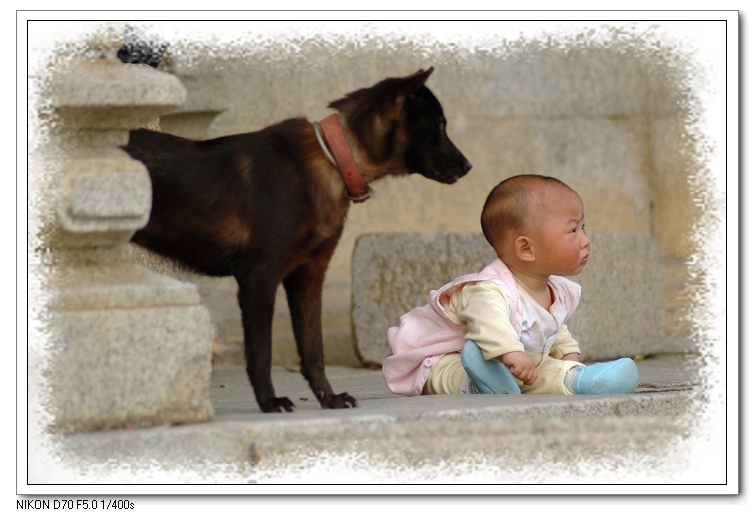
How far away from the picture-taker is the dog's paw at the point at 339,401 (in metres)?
3.17

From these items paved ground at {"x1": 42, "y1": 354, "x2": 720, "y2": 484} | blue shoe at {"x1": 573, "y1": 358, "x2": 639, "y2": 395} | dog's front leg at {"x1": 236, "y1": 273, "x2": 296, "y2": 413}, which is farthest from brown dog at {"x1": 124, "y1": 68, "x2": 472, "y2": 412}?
blue shoe at {"x1": 573, "y1": 358, "x2": 639, "y2": 395}

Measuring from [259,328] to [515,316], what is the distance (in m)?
0.88

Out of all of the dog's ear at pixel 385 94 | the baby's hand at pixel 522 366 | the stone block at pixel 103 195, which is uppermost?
the dog's ear at pixel 385 94

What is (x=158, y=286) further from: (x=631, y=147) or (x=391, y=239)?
(x=631, y=147)

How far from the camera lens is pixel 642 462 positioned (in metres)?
2.78

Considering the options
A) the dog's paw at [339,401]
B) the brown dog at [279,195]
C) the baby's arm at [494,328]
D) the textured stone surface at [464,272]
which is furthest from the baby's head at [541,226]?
the textured stone surface at [464,272]

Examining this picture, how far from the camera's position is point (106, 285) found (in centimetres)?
271

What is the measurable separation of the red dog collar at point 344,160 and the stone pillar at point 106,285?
63 centimetres

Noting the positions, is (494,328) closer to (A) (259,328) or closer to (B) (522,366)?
(B) (522,366)

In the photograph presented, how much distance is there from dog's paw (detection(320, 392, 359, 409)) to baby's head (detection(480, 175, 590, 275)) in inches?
33.3

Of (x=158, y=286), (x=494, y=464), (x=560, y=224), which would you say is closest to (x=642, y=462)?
(x=494, y=464)

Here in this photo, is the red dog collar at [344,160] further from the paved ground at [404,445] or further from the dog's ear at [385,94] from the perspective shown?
the paved ground at [404,445]

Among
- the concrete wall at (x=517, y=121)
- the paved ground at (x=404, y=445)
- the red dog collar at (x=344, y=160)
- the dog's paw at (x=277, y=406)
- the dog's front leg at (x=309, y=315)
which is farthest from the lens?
the concrete wall at (x=517, y=121)

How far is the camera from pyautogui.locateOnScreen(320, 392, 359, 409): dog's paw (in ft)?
10.4
